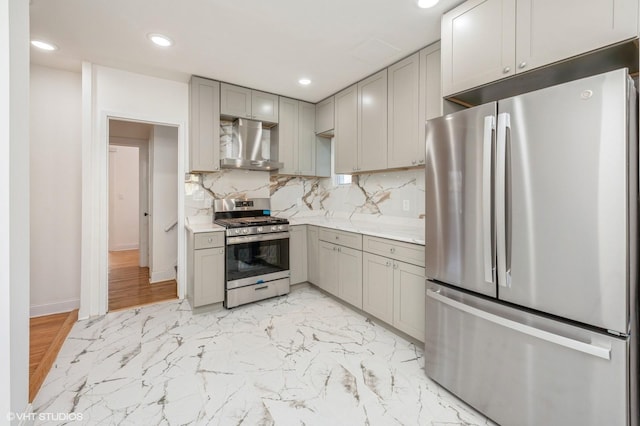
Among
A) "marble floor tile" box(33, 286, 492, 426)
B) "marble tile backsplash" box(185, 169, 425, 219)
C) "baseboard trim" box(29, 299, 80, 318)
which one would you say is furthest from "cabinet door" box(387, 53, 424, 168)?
"baseboard trim" box(29, 299, 80, 318)

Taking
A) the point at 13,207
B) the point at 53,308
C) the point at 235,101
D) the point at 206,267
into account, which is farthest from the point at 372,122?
the point at 53,308

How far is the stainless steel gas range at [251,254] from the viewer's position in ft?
10.1

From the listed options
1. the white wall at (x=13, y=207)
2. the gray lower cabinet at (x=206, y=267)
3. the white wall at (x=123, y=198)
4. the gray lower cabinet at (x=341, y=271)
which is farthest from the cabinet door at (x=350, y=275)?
the white wall at (x=123, y=198)

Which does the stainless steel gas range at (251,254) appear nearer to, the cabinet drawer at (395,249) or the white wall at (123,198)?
the cabinet drawer at (395,249)

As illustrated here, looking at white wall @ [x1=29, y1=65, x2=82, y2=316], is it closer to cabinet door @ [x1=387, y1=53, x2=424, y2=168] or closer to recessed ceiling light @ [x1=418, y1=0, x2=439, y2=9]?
cabinet door @ [x1=387, y1=53, x2=424, y2=168]

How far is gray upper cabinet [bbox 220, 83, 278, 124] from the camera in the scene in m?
3.34

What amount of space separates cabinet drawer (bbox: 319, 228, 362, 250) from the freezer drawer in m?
1.07

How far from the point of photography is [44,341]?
2404 millimetres

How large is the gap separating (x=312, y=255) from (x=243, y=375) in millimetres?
1805

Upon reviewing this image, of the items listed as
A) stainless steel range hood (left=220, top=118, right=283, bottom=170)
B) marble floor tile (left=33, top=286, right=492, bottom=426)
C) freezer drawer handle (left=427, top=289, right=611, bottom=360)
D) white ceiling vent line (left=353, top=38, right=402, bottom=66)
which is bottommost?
marble floor tile (left=33, top=286, right=492, bottom=426)

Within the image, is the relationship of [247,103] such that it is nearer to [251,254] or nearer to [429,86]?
[251,254]

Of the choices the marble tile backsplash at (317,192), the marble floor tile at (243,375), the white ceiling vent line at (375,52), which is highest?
the white ceiling vent line at (375,52)

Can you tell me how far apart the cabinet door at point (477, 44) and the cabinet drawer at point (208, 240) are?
2465mm

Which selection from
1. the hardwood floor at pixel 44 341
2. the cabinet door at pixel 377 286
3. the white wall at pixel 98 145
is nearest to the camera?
the hardwood floor at pixel 44 341
